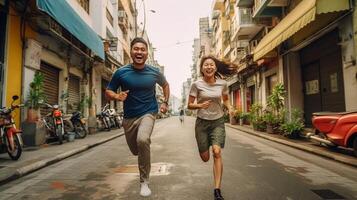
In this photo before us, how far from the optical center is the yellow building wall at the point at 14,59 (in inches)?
381

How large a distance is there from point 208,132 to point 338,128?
5.00m

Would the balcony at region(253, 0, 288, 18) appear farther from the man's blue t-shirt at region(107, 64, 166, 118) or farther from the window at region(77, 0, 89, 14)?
the man's blue t-shirt at region(107, 64, 166, 118)

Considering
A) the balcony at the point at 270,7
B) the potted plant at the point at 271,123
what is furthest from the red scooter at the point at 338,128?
the balcony at the point at 270,7

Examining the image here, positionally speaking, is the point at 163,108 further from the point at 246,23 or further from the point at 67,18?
the point at 246,23

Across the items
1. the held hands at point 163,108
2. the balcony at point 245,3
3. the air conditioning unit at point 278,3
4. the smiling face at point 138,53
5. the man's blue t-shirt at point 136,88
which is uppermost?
the balcony at point 245,3

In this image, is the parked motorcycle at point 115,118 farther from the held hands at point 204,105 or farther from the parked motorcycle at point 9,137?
the held hands at point 204,105

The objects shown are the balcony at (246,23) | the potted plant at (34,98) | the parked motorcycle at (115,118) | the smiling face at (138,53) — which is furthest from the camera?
the balcony at (246,23)

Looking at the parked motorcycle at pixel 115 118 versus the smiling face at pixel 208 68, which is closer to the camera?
the smiling face at pixel 208 68

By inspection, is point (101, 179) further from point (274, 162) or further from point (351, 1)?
point (351, 1)

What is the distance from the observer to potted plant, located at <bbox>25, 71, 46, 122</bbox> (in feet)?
33.2

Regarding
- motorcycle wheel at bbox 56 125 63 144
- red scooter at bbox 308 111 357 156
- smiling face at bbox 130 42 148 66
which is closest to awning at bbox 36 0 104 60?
motorcycle wheel at bbox 56 125 63 144

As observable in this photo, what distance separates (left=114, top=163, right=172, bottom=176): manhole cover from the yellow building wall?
→ 4.87 m

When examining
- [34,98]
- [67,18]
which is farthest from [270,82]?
[34,98]

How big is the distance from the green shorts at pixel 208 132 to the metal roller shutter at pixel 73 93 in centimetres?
1273
